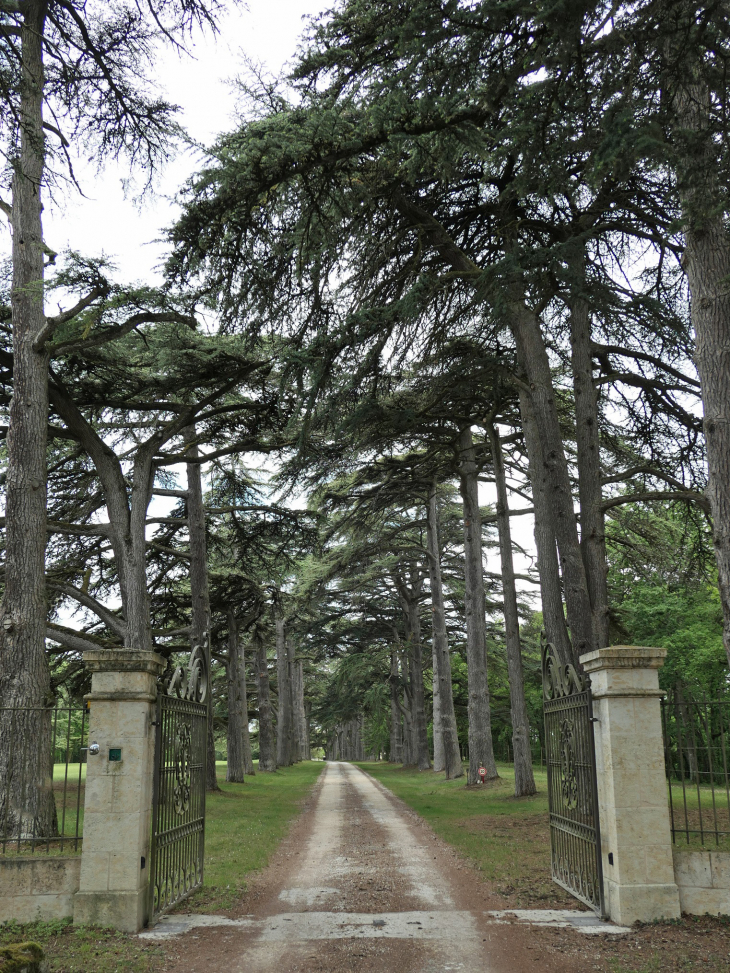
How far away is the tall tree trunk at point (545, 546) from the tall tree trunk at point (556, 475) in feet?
0.59

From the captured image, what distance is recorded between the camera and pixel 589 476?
43.4ft

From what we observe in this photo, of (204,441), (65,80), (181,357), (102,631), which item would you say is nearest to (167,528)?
(102,631)

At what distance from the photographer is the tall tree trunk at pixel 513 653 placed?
714 inches

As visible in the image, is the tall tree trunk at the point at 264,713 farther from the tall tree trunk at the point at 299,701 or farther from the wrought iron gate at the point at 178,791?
the wrought iron gate at the point at 178,791

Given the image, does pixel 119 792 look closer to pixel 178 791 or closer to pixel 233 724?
pixel 178 791

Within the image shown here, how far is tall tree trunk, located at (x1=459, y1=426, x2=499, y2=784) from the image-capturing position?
2134cm

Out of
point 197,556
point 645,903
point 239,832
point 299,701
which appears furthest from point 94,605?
point 299,701

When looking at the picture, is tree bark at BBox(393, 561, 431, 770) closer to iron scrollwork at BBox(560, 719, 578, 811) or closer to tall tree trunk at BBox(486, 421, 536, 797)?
tall tree trunk at BBox(486, 421, 536, 797)

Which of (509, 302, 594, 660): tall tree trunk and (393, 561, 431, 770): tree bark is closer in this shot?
(509, 302, 594, 660): tall tree trunk

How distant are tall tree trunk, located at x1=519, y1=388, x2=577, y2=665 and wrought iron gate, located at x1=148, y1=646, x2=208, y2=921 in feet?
19.2

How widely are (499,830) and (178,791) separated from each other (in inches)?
286

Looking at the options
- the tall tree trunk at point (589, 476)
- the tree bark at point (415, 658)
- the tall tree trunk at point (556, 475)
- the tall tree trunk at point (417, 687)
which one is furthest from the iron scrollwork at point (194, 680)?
the tall tree trunk at point (417, 687)

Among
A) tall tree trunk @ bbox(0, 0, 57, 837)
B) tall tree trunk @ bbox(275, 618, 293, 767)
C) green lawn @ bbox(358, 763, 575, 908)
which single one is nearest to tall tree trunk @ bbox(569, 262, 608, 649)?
green lawn @ bbox(358, 763, 575, 908)

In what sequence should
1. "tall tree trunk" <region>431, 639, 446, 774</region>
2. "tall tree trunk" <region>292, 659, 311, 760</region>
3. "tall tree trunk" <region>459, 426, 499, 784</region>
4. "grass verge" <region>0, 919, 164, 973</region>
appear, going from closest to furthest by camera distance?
1. "grass verge" <region>0, 919, 164, 973</region>
2. "tall tree trunk" <region>459, 426, 499, 784</region>
3. "tall tree trunk" <region>431, 639, 446, 774</region>
4. "tall tree trunk" <region>292, 659, 311, 760</region>
